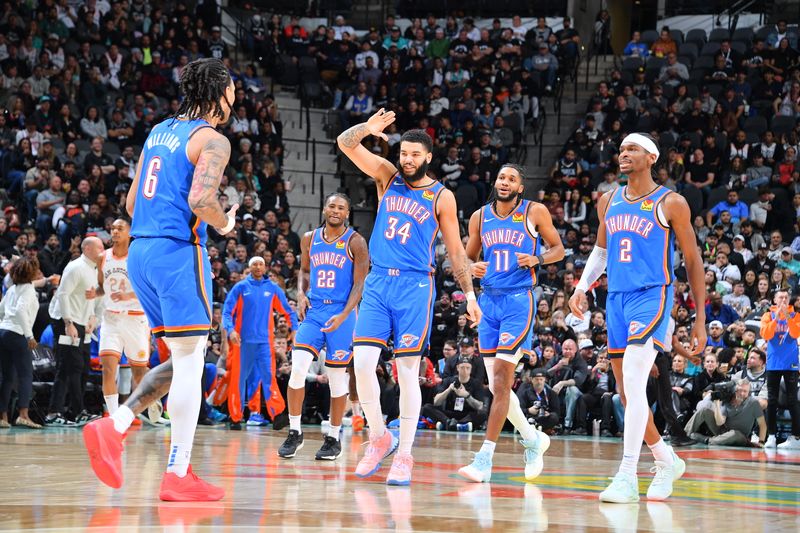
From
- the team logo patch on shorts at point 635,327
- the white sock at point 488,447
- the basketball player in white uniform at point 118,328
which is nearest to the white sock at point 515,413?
the white sock at point 488,447

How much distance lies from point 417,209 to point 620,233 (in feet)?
4.50

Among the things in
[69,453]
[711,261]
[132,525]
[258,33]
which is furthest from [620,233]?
[258,33]

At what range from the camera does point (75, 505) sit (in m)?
5.58

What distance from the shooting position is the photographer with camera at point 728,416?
13.4m

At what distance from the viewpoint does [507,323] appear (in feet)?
26.2

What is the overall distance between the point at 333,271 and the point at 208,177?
385 cm

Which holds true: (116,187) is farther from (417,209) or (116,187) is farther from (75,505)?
(75,505)

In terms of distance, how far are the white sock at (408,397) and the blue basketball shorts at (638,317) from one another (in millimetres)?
1322

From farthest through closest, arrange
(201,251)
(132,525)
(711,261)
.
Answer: (711,261) → (201,251) → (132,525)

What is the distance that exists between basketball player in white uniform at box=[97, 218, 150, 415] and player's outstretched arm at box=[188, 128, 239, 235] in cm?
535

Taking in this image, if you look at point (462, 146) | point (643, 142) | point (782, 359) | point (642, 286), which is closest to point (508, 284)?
point (642, 286)

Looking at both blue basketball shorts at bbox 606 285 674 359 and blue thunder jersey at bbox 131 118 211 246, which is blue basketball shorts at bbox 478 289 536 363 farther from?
blue thunder jersey at bbox 131 118 211 246

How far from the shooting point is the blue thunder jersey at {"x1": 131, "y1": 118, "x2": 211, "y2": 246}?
591cm

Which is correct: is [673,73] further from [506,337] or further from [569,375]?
[506,337]
